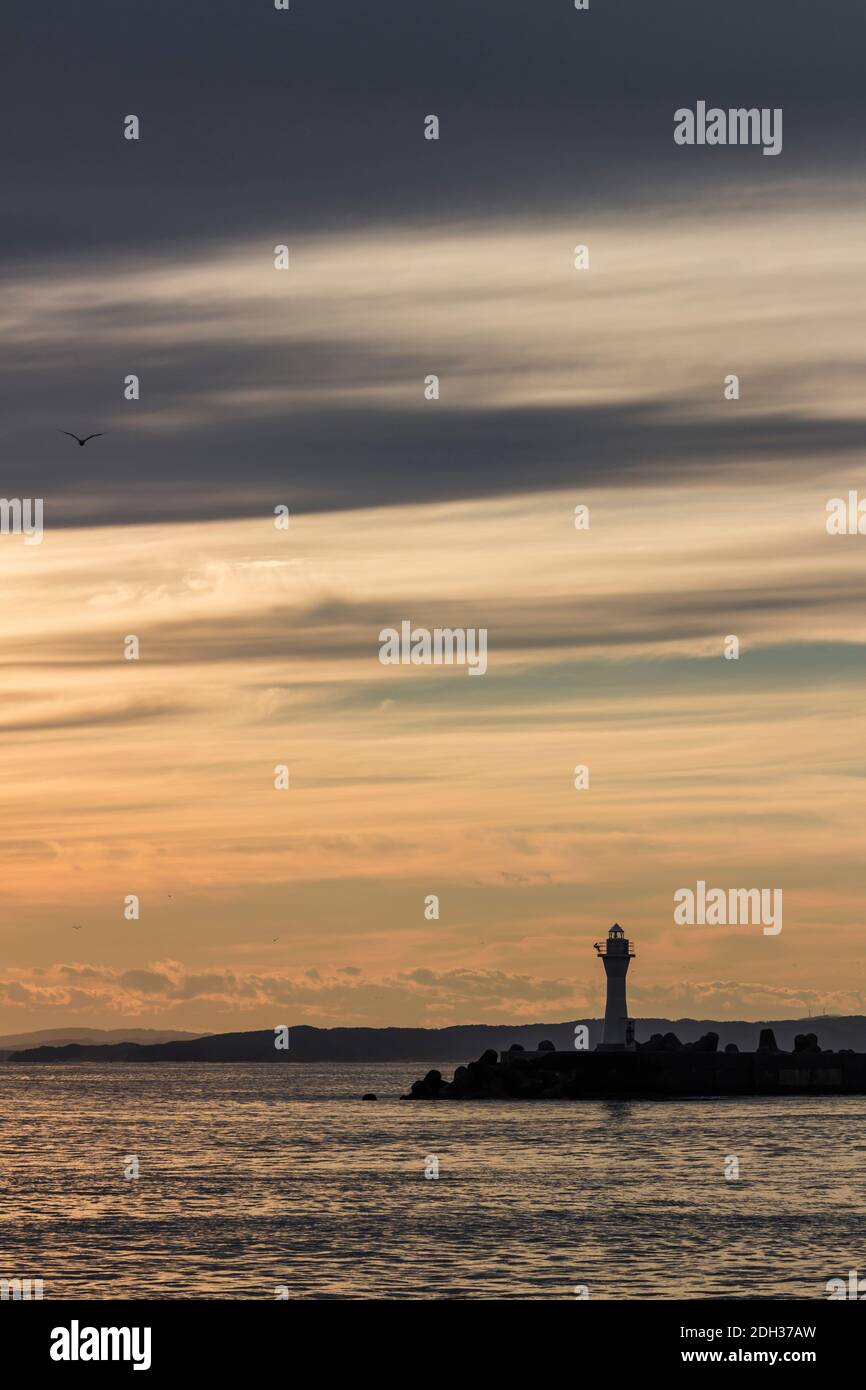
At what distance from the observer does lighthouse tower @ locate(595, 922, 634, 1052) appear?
127750 mm

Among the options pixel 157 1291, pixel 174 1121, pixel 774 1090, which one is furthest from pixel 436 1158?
pixel 774 1090

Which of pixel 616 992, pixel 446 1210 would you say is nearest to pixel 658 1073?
pixel 616 992

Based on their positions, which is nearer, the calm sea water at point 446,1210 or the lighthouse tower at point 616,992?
the calm sea water at point 446,1210

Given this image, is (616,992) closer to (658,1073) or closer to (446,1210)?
(658,1073)

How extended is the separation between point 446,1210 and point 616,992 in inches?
2884

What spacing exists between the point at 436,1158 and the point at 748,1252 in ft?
113

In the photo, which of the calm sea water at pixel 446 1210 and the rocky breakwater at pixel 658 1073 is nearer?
the calm sea water at pixel 446 1210

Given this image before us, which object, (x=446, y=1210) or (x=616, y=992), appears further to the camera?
(x=616, y=992)

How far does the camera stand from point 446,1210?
56.4 meters

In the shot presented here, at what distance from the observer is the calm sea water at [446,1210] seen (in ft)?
137

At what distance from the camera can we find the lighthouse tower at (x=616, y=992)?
128 meters

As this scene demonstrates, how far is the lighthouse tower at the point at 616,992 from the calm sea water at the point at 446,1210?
18.8 meters

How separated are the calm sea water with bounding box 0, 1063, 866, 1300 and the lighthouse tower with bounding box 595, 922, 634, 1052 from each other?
739 inches

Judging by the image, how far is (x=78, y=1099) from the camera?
190750 millimetres
